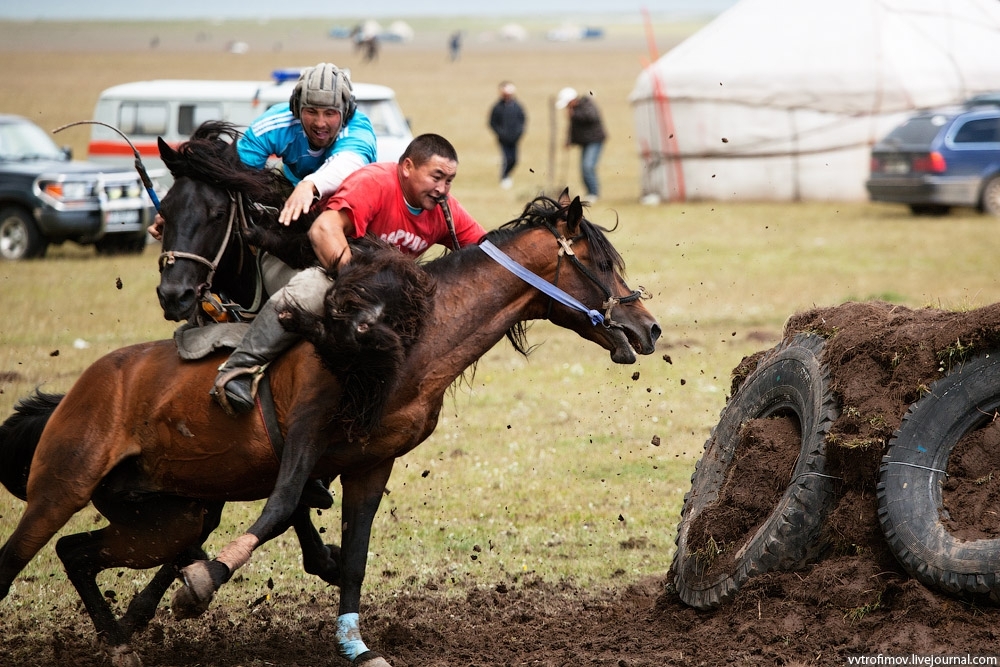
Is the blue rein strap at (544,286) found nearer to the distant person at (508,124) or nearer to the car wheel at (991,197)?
the car wheel at (991,197)

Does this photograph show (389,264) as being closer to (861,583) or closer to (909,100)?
(861,583)

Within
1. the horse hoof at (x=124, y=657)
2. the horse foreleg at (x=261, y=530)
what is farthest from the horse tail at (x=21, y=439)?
the horse foreleg at (x=261, y=530)

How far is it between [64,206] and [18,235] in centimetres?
105

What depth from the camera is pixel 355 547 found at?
17.2 feet

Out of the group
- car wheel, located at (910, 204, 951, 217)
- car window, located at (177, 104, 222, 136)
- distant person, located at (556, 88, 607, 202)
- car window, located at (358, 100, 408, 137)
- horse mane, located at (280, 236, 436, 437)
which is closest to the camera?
horse mane, located at (280, 236, 436, 437)

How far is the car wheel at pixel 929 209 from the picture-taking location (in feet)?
76.4

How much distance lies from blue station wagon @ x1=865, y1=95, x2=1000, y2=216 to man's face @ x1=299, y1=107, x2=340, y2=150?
18532mm

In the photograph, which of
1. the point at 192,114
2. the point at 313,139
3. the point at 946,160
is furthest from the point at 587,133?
the point at 313,139

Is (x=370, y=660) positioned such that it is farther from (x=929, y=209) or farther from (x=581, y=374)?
Result: (x=929, y=209)

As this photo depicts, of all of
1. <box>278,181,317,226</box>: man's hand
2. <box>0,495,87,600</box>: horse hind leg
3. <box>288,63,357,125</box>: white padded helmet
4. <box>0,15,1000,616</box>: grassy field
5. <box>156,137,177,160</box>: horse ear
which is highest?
<box>288,63,357,125</box>: white padded helmet

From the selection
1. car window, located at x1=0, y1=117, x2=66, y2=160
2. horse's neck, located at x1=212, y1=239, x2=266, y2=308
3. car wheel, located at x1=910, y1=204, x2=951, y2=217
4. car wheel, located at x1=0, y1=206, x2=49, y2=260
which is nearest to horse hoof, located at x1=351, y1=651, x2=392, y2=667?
horse's neck, located at x1=212, y1=239, x2=266, y2=308

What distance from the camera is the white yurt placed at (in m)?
24.3

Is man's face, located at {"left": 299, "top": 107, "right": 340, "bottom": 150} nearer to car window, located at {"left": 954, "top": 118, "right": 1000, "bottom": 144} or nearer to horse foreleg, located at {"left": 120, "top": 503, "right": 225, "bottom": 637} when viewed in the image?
horse foreleg, located at {"left": 120, "top": 503, "right": 225, "bottom": 637}

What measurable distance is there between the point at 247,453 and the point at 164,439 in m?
0.44
